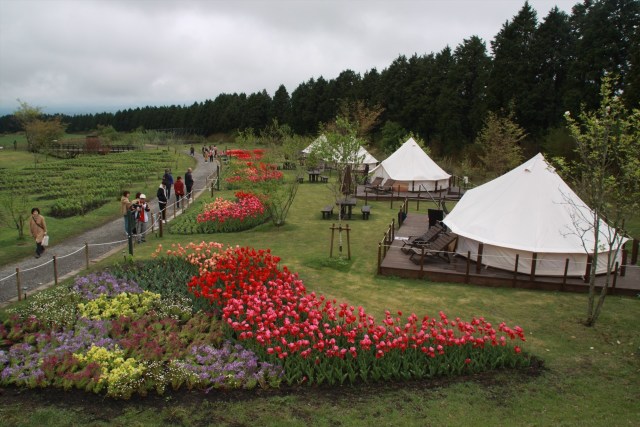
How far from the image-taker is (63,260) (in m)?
14.0

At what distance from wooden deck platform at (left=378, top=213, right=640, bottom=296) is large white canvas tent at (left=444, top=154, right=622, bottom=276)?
380 millimetres

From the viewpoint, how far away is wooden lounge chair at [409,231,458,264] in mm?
13977

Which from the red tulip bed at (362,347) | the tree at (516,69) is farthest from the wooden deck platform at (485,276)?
the tree at (516,69)

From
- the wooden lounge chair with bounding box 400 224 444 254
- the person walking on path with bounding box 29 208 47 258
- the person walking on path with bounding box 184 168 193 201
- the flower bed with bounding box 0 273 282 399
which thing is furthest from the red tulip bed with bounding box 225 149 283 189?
the flower bed with bounding box 0 273 282 399

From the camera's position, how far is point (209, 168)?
43.4 meters

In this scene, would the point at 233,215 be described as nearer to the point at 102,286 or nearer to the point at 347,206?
the point at 347,206

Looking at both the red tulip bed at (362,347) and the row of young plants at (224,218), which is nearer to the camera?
the red tulip bed at (362,347)

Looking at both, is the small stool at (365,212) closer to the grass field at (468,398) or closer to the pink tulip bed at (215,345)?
the grass field at (468,398)

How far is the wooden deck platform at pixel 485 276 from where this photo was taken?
12281 millimetres

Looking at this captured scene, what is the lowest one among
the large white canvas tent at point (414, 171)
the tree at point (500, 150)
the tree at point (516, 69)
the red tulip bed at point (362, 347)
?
the red tulip bed at point (362, 347)

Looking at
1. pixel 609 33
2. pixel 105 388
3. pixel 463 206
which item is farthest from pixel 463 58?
pixel 105 388

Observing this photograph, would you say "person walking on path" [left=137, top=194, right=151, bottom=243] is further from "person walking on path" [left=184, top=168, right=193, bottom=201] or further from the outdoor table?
the outdoor table

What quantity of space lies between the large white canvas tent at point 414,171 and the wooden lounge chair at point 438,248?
14.3 meters

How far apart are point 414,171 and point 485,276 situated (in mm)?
16938
